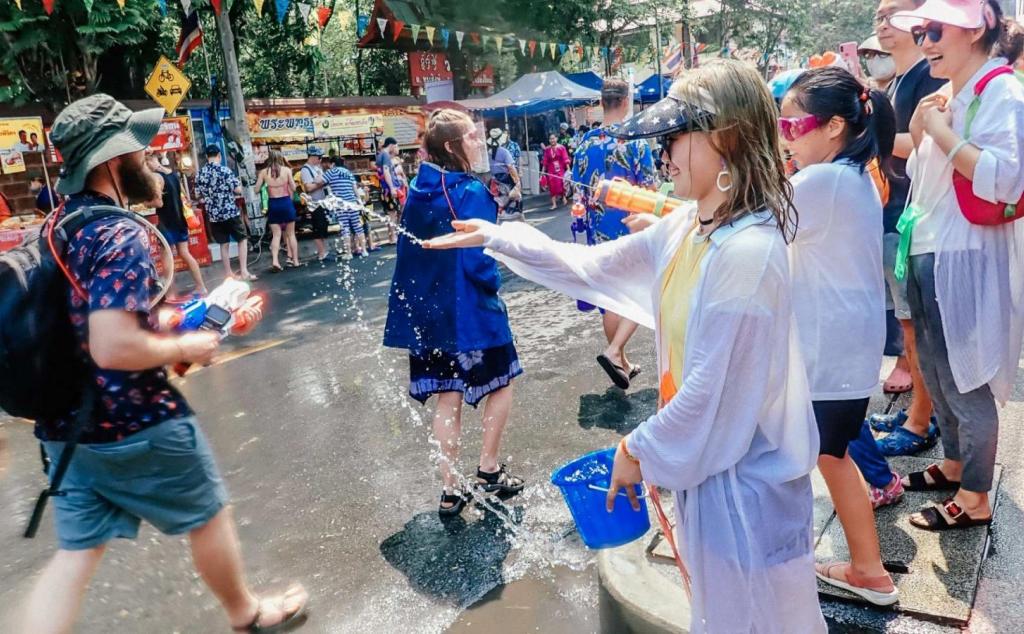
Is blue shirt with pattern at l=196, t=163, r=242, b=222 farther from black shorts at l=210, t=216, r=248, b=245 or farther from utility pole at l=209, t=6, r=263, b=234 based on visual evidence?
utility pole at l=209, t=6, r=263, b=234

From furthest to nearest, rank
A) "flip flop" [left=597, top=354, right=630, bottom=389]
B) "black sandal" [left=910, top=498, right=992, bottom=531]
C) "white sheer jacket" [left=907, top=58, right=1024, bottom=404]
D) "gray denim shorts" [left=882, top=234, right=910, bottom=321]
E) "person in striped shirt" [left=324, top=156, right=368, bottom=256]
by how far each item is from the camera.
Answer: "person in striped shirt" [left=324, top=156, right=368, bottom=256] < "flip flop" [left=597, top=354, right=630, bottom=389] < "gray denim shorts" [left=882, top=234, right=910, bottom=321] < "black sandal" [left=910, top=498, right=992, bottom=531] < "white sheer jacket" [left=907, top=58, right=1024, bottom=404]

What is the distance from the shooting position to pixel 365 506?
13.3 feet

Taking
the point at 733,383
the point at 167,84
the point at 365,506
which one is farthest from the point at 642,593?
the point at 167,84

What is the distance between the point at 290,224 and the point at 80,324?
10.2 metres

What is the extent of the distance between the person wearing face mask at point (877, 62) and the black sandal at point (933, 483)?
206 centimetres

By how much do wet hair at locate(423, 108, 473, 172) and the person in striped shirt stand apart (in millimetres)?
8981

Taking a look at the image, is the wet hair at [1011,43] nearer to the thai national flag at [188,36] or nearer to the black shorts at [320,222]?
the black shorts at [320,222]

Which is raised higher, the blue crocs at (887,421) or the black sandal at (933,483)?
the black sandal at (933,483)

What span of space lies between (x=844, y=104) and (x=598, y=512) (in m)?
1.47

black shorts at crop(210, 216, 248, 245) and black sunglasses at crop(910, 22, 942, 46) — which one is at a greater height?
black sunglasses at crop(910, 22, 942, 46)

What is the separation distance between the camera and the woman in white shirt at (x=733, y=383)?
1.71 metres

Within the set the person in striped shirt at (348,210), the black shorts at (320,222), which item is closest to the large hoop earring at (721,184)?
the person in striped shirt at (348,210)

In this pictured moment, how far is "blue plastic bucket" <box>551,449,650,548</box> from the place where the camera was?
7.06 ft

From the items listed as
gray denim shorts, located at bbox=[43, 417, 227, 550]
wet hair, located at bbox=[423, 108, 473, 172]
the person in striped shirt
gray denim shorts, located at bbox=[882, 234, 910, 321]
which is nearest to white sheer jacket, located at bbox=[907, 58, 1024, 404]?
gray denim shorts, located at bbox=[882, 234, 910, 321]
